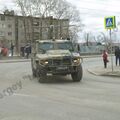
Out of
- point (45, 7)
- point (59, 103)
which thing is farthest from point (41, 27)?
point (59, 103)

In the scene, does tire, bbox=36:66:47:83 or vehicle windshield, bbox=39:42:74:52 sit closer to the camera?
tire, bbox=36:66:47:83

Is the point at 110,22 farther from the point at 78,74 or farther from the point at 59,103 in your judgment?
the point at 59,103

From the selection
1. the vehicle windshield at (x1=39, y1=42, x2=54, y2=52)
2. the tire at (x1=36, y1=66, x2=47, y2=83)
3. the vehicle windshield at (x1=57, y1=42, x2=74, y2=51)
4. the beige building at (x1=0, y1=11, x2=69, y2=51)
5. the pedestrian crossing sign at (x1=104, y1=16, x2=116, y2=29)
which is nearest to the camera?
the tire at (x1=36, y1=66, x2=47, y2=83)

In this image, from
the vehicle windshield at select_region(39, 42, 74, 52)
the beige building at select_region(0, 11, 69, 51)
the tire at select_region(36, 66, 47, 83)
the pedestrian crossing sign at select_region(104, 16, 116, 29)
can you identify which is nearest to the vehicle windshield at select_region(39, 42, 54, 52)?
the vehicle windshield at select_region(39, 42, 74, 52)

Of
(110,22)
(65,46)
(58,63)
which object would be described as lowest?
(58,63)

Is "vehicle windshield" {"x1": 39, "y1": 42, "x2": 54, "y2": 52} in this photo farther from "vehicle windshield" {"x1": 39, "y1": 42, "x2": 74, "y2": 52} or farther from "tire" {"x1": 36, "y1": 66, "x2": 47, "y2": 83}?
"tire" {"x1": 36, "y1": 66, "x2": 47, "y2": 83}

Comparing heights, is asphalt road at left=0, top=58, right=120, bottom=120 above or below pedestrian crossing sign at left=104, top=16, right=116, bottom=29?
below

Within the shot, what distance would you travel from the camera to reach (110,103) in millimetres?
11516

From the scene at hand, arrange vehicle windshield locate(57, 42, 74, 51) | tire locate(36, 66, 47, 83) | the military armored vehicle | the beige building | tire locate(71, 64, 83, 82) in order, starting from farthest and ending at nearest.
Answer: the beige building
vehicle windshield locate(57, 42, 74, 51)
tire locate(71, 64, 83, 82)
tire locate(36, 66, 47, 83)
the military armored vehicle

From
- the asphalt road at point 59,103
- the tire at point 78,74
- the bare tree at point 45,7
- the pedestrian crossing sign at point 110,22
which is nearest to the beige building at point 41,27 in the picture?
the bare tree at point 45,7

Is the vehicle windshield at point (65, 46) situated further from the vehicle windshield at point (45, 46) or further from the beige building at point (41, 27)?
the beige building at point (41, 27)

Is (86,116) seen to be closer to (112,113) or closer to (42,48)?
(112,113)

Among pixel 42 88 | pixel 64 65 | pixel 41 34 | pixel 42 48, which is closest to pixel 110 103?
pixel 42 88

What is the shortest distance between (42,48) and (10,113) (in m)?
9.57
